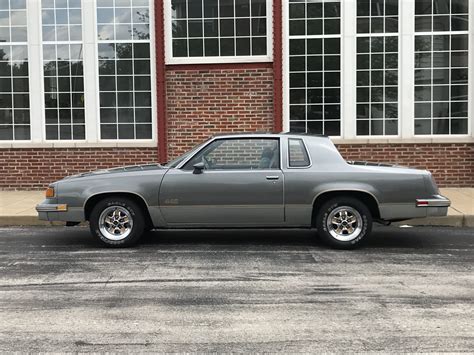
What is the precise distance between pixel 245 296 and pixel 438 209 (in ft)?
10.7

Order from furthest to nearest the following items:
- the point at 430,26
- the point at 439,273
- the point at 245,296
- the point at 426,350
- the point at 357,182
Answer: the point at 430,26 < the point at 357,182 < the point at 439,273 < the point at 245,296 < the point at 426,350

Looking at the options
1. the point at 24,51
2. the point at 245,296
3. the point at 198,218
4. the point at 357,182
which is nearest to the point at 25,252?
the point at 198,218

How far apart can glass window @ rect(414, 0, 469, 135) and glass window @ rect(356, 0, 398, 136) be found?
51 cm

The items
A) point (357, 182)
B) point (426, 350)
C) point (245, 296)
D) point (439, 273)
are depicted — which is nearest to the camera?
point (426, 350)

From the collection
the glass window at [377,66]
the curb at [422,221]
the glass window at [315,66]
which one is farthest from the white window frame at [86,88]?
the glass window at [377,66]

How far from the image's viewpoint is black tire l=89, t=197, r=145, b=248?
753 centimetres

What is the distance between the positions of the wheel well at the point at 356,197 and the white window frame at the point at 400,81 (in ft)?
17.2

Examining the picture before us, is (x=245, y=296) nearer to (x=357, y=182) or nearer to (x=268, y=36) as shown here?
(x=357, y=182)

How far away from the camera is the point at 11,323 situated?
470 centimetres

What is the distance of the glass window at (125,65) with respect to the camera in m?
12.9

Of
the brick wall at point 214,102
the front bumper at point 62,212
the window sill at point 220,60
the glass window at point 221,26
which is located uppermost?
the glass window at point 221,26

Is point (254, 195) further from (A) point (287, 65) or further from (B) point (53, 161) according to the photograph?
(B) point (53, 161)

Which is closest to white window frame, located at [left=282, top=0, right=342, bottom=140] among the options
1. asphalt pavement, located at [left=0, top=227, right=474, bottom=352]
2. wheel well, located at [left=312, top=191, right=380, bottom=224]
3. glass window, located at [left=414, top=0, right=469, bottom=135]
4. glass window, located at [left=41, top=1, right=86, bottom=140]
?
glass window, located at [left=414, top=0, right=469, bottom=135]

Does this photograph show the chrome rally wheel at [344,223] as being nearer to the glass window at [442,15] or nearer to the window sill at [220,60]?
the window sill at [220,60]
